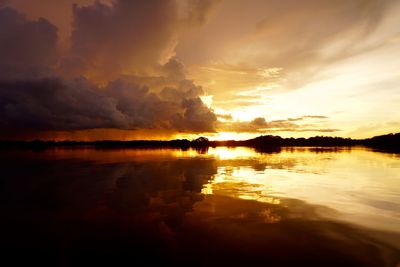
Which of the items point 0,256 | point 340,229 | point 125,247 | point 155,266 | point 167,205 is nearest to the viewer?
point 155,266

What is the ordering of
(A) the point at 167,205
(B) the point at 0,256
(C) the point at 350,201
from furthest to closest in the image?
(C) the point at 350,201, (A) the point at 167,205, (B) the point at 0,256

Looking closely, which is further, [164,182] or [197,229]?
[164,182]

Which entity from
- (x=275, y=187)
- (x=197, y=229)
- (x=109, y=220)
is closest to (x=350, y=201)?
(x=275, y=187)

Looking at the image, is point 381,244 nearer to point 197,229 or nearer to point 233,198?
point 197,229

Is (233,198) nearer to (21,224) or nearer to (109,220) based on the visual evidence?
(109,220)

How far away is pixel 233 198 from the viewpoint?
26.7 m

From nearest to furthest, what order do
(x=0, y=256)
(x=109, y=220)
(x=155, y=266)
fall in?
(x=155, y=266) < (x=0, y=256) < (x=109, y=220)

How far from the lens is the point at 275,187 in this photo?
3275 centimetres

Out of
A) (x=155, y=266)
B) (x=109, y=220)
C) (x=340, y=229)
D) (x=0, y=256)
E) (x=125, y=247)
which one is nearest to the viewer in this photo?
(x=155, y=266)

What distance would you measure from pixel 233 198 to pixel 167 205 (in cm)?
600

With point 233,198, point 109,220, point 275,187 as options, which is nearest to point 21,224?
point 109,220

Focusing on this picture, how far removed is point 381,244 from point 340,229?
9.28 ft

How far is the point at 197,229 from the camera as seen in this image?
18.1m

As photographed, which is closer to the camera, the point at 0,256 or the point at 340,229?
the point at 0,256
